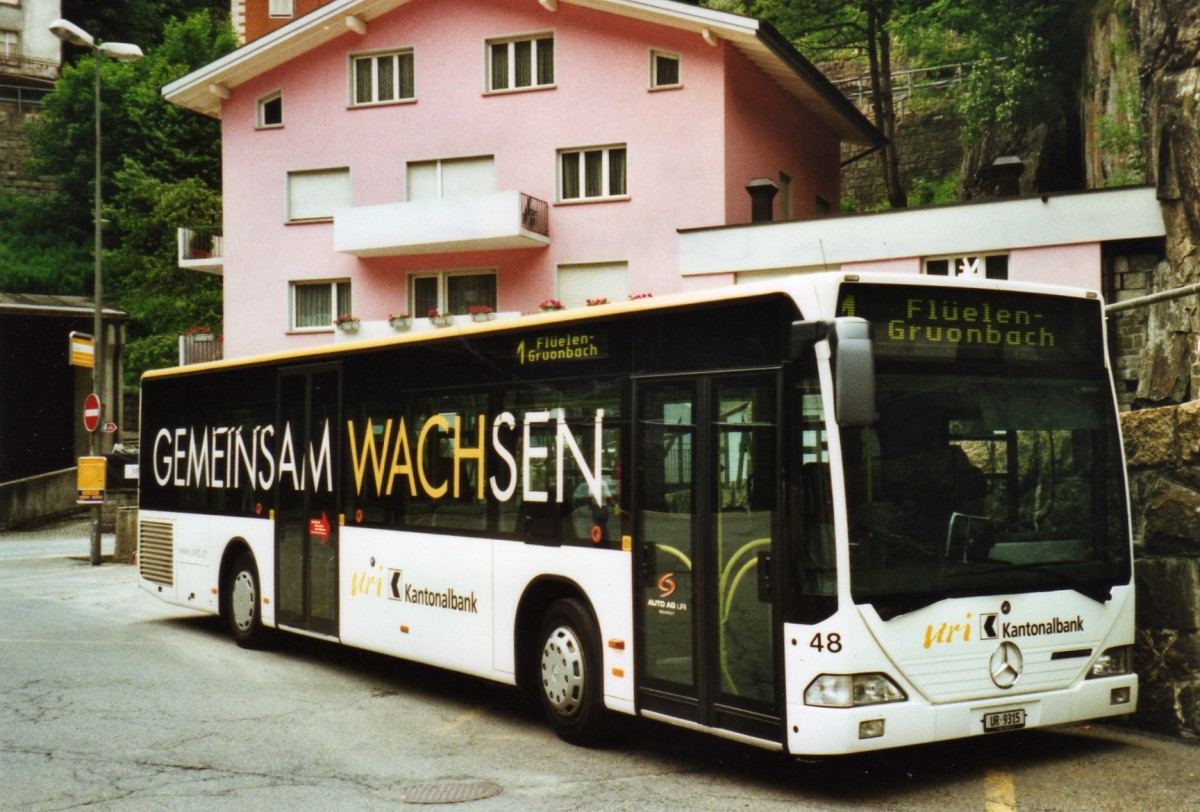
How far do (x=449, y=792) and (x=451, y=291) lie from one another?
26.4 m

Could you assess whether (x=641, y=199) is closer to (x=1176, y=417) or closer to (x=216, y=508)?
(x=216, y=508)

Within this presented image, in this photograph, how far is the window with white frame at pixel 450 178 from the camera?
106 ft

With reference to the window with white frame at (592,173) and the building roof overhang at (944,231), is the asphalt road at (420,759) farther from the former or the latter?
the window with white frame at (592,173)

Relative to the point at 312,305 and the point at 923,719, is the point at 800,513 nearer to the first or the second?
the point at 923,719

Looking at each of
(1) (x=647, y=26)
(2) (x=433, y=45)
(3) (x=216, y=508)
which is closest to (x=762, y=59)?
(1) (x=647, y=26)

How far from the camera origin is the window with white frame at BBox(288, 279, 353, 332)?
112ft

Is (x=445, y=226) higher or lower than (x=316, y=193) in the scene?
lower

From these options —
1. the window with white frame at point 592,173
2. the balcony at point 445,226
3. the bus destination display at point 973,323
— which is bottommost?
the bus destination display at point 973,323

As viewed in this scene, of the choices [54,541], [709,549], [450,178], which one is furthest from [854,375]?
[54,541]

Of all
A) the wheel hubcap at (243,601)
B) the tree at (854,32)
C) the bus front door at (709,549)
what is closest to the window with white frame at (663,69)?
the tree at (854,32)

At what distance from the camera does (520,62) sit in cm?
3250

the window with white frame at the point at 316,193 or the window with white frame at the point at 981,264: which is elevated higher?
the window with white frame at the point at 316,193

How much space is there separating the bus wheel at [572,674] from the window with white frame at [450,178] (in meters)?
24.2

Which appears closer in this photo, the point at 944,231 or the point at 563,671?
the point at 563,671
